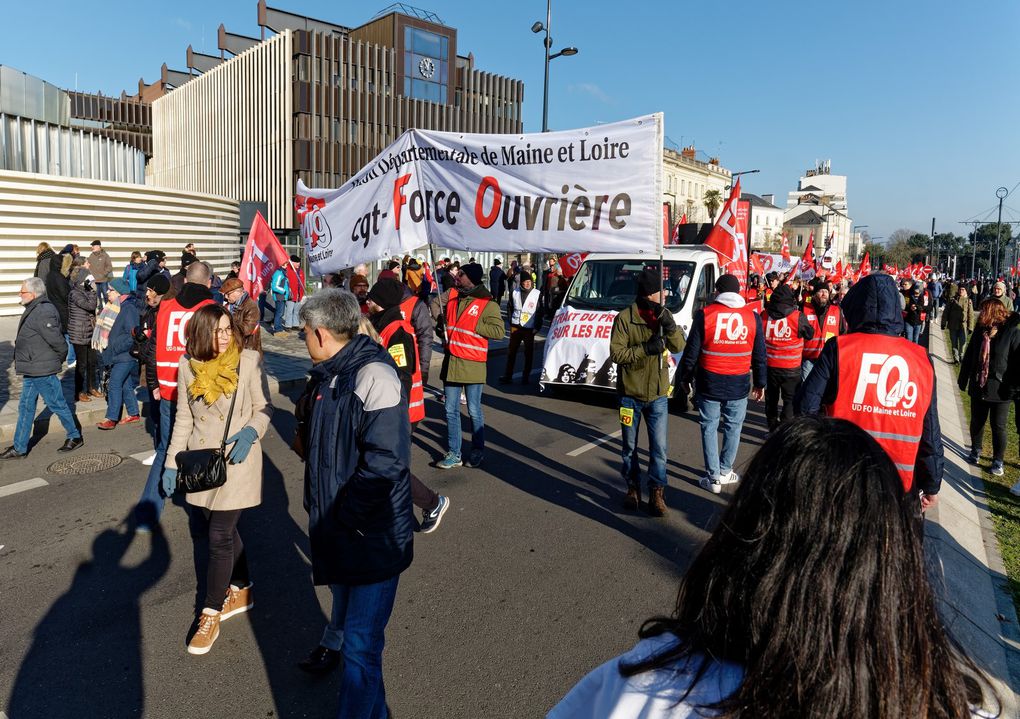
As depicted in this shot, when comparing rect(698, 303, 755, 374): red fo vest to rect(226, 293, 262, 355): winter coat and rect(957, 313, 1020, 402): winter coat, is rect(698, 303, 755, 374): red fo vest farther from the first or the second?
rect(226, 293, 262, 355): winter coat

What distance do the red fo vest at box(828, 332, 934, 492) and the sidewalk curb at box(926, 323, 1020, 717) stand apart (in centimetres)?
56

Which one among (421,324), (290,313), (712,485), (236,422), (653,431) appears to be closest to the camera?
(236,422)

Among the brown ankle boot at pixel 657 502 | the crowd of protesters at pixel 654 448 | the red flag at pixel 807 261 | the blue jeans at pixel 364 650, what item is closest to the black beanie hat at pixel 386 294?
the crowd of protesters at pixel 654 448

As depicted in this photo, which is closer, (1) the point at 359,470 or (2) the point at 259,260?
(1) the point at 359,470

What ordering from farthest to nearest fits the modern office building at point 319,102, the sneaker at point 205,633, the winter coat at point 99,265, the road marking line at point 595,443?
the modern office building at point 319,102
the winter coat at point 99,265
the road marking line at point 595,443
the sneaker at point 205,633

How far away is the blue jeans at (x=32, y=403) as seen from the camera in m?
7.05

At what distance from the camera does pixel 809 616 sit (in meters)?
1.07

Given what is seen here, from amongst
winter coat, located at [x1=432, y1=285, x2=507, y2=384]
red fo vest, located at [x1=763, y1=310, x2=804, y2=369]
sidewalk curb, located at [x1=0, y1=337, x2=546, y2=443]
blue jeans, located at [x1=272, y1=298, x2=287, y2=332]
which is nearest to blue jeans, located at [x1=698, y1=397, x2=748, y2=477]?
red fo vest, located at [x1=763, y1=310, x2=804, y2=369]

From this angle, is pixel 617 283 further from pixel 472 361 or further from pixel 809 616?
pixel 809 616

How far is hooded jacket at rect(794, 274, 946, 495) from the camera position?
12.6 feet

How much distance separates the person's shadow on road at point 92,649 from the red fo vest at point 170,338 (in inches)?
52.0

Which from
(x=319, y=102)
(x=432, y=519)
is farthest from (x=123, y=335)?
(x=319, y=102)

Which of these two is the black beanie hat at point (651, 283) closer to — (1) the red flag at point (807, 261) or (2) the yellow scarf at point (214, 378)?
(2) the yellow scarf at point (214, 378)

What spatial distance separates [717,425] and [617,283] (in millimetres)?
4461
